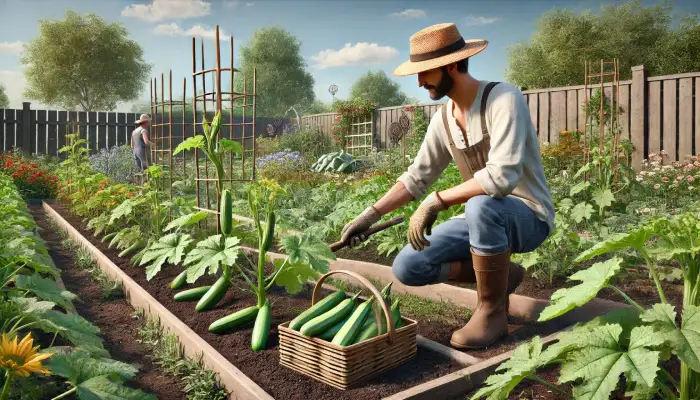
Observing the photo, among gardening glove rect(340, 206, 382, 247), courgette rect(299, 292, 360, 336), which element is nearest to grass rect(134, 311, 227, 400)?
courgette rect(299, 292, 360, 336)

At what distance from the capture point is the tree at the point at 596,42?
31078 mm

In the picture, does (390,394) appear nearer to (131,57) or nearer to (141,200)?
(141,200)

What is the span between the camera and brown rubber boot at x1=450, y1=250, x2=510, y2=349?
284 cm

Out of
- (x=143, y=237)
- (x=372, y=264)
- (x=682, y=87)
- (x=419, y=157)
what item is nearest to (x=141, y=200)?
(x=143, y=237)

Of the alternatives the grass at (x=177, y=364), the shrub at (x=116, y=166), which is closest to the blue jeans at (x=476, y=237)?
the grass at (x=177, y=364)

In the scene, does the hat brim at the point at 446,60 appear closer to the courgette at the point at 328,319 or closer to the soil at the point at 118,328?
the courgette at the point at 328,319

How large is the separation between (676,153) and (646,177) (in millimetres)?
2018

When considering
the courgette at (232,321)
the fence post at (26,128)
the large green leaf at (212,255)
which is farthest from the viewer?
the fence post at (26,128)

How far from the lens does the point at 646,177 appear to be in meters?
9.24

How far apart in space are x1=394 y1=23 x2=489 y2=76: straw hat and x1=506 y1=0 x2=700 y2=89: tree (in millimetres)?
29732

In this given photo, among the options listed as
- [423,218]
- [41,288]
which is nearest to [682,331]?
[423,218]

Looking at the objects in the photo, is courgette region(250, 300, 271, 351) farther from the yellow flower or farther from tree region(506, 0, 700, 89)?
tree region(506, 0, 700, 89)

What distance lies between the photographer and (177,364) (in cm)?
292

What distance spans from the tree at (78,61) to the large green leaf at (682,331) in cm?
3658
